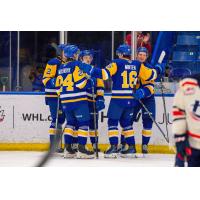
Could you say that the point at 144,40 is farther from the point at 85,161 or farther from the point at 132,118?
the point at 85,161

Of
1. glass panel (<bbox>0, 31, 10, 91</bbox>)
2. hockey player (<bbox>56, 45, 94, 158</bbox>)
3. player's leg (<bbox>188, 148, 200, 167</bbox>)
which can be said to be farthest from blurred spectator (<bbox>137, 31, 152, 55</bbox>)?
player's leg (<bbox>188, 148, 200, 167</bbox>)

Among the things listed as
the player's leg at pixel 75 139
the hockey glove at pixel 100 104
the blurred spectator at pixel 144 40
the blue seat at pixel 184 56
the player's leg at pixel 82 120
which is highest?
the blurred spectator at pixel 144 40

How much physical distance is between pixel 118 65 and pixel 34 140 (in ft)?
5.85

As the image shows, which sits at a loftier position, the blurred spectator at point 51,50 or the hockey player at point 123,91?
the blurred spectator at point 51,50

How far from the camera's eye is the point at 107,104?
1195 centimetres

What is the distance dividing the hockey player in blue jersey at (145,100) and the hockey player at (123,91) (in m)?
0.11

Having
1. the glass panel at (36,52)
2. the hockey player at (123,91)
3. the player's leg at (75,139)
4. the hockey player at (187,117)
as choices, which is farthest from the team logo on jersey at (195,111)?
the glass panel at (36,52)

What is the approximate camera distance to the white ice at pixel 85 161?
10.4 metres

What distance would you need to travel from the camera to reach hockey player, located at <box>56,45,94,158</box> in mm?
10734

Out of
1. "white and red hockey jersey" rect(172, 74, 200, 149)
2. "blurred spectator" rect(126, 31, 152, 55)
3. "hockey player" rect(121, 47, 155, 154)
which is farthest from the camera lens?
"blurred spectator" rect(126, 31, 152, 55)

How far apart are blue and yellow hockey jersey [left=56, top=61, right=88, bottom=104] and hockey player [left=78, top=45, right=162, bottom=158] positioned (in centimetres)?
19

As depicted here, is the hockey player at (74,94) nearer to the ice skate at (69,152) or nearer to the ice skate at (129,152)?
the ice skate at (69,152)

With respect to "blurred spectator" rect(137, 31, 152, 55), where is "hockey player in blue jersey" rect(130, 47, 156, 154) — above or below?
below

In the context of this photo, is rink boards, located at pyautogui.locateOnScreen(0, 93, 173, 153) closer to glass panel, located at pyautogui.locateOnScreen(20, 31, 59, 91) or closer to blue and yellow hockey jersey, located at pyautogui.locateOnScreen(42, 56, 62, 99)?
glass panel, located at pyautogui.locateOnScreen(20, 31, 59, 91)
